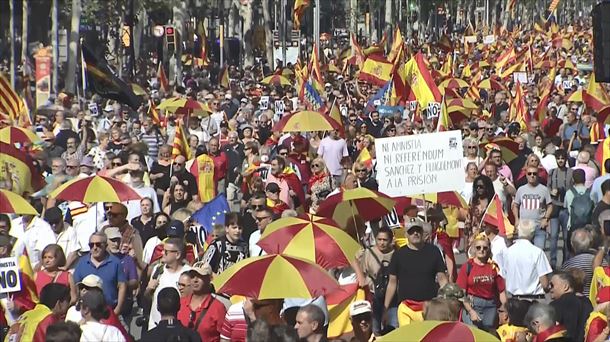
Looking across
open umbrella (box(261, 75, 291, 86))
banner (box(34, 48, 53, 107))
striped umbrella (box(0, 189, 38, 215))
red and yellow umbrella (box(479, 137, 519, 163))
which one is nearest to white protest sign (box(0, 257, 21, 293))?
striped umbrella (box(0, 189, 38, 215))

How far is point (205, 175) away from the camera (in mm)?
16641

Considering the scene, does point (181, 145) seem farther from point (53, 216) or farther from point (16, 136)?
point (53, 216)

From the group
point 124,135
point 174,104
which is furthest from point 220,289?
point 174,104

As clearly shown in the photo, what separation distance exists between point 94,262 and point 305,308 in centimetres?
293

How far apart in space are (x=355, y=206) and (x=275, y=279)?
3394 mm

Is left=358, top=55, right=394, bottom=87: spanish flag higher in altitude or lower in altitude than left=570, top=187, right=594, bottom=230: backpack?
lower

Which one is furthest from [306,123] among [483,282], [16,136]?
[483,282]

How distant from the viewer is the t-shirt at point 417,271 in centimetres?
1031

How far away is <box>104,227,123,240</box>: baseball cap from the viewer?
10.7 m

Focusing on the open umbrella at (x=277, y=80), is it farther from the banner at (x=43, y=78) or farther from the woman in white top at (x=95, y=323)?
the woman in white top at (x=95, y=323)

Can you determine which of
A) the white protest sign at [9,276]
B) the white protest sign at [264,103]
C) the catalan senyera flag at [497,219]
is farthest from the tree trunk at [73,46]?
the white protest sign at [9,276]

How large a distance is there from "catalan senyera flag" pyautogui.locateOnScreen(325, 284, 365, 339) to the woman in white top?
1.91 metres

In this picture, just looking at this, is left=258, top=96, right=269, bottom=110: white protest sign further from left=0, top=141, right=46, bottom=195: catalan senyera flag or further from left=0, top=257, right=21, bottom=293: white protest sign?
left=0, top=257, right=21, bottom=293: white protest sign

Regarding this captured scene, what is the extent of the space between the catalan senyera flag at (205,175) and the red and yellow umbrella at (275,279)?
7888mm
